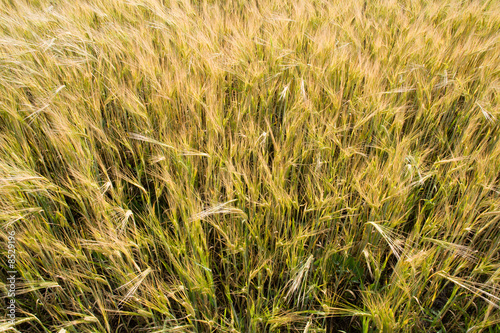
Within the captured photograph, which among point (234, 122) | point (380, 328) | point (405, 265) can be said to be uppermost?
point (234, 122)

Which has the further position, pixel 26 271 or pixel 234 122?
pixel 234 122

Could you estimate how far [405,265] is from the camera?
2.69 feet

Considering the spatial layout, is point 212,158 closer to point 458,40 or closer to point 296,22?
point 296,22

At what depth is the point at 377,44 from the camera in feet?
5.24

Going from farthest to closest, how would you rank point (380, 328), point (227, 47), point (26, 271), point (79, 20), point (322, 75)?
point (79, 20)
point (227, 47)
point (322, 75)
point (26, 271)
point (380, 328)

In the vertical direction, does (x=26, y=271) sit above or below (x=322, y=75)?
below

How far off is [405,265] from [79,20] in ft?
7.03

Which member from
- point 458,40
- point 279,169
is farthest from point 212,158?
point 458,40

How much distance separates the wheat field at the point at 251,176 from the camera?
2.94 ft

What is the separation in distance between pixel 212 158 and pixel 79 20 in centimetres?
150

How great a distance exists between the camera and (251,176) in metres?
1.16

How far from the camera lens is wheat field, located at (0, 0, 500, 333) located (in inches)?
35.2

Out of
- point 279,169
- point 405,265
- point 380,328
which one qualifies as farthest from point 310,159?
point 380,328

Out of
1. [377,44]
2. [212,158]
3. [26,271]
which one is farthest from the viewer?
[377,44]
